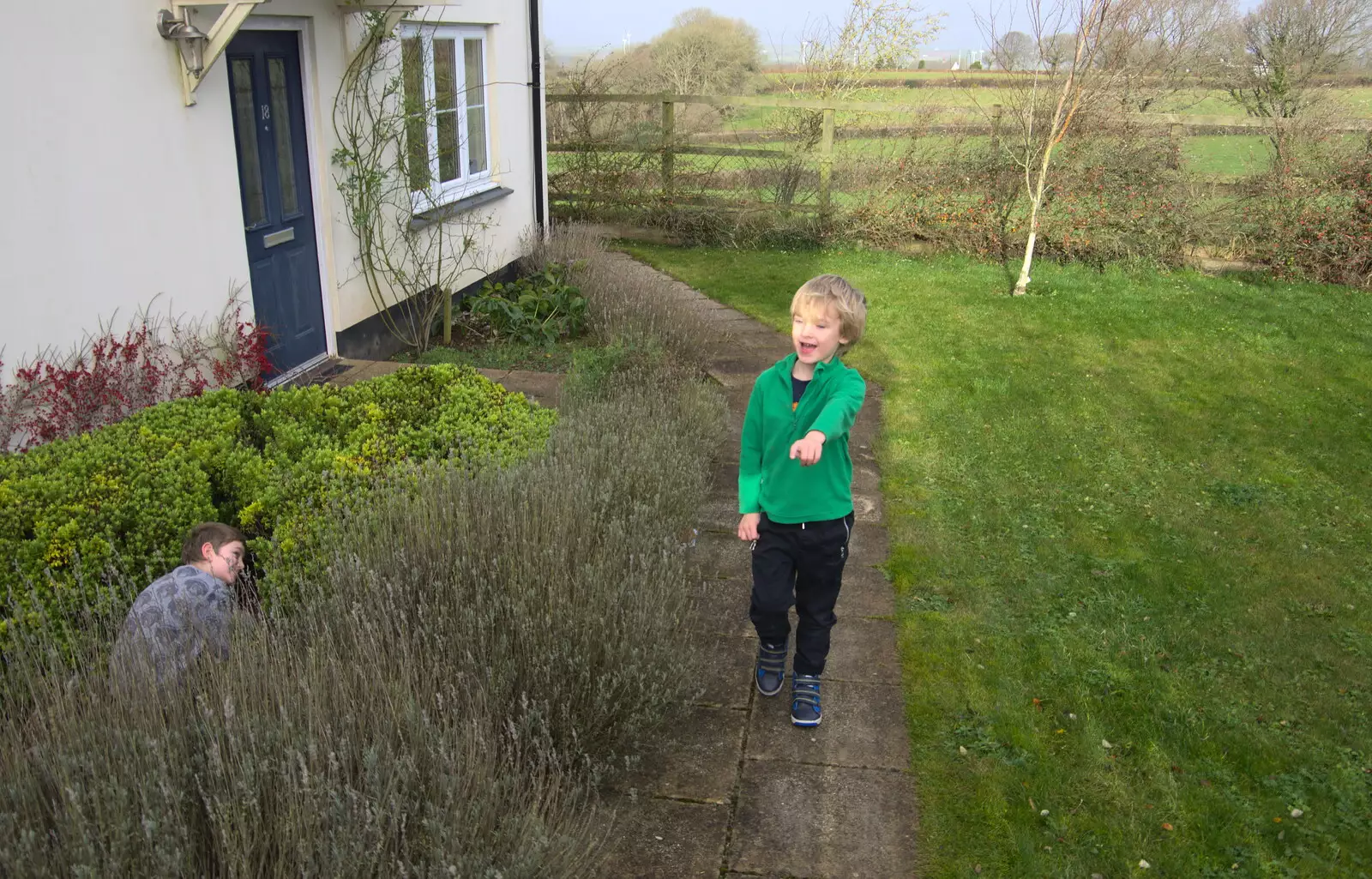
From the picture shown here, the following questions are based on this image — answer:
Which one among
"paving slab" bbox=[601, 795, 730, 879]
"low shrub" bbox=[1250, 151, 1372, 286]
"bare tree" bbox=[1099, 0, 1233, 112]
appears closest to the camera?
"paving slab" bbox=[601, 795, 730, 879]

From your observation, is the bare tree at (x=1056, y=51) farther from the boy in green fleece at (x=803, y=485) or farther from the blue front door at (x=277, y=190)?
the boy in green fleece at (x=803, y=485)

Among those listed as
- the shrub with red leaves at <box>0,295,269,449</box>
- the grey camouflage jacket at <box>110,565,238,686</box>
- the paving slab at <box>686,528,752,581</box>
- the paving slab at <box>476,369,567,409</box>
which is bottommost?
the paving slab at <box>686,528,752,581</box>

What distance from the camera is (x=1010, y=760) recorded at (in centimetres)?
352

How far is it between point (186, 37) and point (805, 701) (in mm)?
4632

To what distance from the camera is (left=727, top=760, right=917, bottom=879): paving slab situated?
2990 mm

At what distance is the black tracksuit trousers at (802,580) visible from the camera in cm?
359

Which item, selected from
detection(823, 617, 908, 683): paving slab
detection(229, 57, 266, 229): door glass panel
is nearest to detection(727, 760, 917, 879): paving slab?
detection(823, 617, 908, 683): paving slab

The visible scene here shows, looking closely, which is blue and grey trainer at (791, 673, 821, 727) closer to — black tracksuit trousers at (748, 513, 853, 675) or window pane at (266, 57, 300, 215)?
black tracksuit trousers at (748, 513, 853, 675)

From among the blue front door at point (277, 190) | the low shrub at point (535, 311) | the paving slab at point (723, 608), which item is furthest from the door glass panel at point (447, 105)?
the paving slab at point (723, 608)

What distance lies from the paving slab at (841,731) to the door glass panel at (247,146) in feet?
15.2

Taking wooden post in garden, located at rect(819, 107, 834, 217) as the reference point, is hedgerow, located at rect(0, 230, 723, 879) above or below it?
below

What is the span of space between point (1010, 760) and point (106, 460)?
3.64 m

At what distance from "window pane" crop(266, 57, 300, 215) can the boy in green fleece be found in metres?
4.59

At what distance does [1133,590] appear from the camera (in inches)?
189
